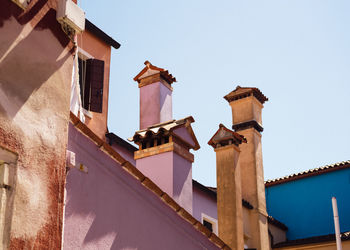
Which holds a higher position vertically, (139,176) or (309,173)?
(309,173)

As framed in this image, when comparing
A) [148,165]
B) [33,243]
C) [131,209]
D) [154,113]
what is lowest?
[33,243]

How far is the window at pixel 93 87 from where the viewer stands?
1134 cm

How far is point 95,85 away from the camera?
11.3 meters

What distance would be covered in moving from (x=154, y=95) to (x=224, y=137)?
188 cm

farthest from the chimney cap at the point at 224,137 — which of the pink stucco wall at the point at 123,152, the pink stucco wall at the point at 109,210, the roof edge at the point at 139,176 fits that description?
the pink stucco wall at the point at 109,210

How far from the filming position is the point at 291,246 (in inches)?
717

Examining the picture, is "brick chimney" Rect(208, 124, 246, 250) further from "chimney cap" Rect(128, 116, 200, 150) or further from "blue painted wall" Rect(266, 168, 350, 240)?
"blue painted wall" Rect(266, 168, 350, 240)

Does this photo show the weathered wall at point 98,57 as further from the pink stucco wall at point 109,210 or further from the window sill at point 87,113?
the pink stucco wall at point 109,210

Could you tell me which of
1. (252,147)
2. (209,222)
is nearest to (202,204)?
(209,222)

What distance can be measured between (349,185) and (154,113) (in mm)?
10882

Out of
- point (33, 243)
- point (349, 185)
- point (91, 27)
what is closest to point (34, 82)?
point (33, 243)

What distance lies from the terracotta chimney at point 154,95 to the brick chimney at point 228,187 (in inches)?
57.2

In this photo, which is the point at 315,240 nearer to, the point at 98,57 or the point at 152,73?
the point at 152,73

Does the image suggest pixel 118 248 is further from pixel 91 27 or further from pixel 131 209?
pixel 91 27
